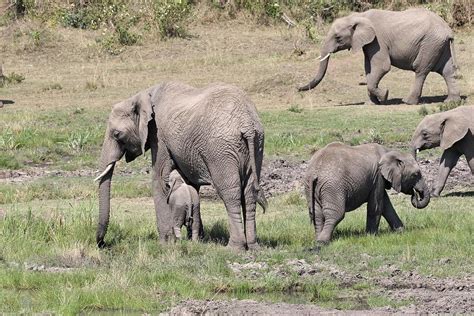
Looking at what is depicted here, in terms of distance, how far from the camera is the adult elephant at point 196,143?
12.1 meters

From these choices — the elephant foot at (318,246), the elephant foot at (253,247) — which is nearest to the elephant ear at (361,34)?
the elephant foot at (318,246)

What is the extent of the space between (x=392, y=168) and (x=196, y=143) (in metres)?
2.13

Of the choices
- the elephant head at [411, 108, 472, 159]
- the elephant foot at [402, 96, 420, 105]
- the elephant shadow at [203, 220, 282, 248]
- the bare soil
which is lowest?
the elephant shadow at [203, 220, 282, 248]

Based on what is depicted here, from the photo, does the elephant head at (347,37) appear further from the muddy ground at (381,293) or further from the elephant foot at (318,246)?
the muddy ground at (381,293)

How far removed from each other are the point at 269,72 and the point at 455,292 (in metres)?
17.2

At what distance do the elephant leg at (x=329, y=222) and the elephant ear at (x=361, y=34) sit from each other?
39.2ft

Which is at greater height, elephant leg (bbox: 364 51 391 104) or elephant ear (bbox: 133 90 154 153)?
elephant ear (bbox: 133 90 154 153)

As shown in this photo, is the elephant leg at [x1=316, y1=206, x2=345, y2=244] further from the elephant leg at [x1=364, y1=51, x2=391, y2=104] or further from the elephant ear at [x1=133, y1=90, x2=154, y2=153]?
the elephant leg at [x1=364, y1=51, x2=391, y2=104]

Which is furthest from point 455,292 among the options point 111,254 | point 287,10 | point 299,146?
point 287,10

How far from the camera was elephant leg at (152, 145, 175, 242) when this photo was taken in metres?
12.8

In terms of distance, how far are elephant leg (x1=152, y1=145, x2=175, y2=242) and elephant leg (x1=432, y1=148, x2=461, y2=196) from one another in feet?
15.1

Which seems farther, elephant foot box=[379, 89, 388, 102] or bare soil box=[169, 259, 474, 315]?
elephant foot box=[379, 89, 388, 102]

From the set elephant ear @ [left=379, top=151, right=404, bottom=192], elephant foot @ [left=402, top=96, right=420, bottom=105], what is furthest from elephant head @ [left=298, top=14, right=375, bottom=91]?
elephant ear @ [left=379, top=151, right=404, bottom=192]

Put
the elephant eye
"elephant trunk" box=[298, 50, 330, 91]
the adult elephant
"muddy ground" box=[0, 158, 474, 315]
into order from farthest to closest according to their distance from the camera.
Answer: "elephant trunk" box=[298, 50, 330, 91], the elephant eye, the adult elephant, "muddy ground" box=[0, 158, 474, 315]
